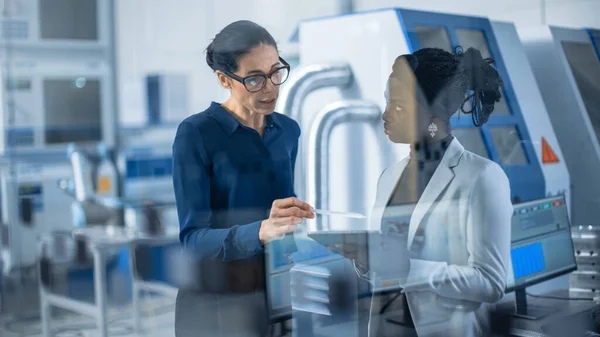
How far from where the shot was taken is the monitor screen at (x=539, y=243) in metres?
2.13

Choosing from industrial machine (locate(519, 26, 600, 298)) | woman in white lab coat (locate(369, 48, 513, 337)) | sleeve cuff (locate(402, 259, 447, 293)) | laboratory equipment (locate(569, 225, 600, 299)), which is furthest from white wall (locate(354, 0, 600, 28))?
sleeve cuff (locate(402, 259, 447, 293))

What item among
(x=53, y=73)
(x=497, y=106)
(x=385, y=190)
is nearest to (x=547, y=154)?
(x=497, y=106)

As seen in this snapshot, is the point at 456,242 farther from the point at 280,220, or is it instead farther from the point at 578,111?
the point at 578,111

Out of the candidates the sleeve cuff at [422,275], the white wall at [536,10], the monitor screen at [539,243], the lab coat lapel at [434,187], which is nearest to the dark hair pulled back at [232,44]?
the lab coat lapel at [434,187]

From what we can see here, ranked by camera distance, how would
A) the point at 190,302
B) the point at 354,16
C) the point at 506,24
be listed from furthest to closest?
the point at 506,24
the point at 354,16
the point at 190,302

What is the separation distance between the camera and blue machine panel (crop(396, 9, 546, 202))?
77.8 inches

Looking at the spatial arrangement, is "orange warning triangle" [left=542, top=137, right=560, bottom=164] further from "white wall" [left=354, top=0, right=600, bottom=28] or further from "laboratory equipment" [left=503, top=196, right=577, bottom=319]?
"white wall" [left=354, top=0, right=600, bottom=28]

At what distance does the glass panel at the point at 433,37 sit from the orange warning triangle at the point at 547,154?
1.84 feet

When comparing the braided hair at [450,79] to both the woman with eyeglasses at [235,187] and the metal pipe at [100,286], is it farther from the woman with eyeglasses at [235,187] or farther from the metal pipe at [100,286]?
the metal pipe at [100,286]

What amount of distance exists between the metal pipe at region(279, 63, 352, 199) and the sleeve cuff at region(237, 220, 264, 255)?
161 millimetres

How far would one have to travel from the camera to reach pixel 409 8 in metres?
2.03

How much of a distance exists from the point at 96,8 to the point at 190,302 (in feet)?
2.21

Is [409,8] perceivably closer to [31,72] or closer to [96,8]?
[96,8]

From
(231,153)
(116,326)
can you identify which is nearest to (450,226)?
(231,153)
